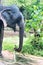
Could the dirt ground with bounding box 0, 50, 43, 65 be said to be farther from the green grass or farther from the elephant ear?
the elephant ear

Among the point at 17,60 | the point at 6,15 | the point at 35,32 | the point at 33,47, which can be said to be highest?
the point at 6,15

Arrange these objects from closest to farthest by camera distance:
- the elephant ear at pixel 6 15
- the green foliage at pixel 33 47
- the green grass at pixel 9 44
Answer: the elephant ear at pixel 6 15, the green foliage at pixel 33 47, the green grass at pixel 9 44

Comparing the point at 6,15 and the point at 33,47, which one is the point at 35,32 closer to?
the point at 33,47

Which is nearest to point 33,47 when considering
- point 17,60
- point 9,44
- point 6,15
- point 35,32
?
point 35,32

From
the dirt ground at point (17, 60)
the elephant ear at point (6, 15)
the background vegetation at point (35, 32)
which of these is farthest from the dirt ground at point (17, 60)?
the elephant ear at point (6, 15)

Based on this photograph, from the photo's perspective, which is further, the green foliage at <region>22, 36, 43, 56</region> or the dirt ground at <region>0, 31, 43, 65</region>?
the green foliage at <region>22, 36, 43, 56</region>

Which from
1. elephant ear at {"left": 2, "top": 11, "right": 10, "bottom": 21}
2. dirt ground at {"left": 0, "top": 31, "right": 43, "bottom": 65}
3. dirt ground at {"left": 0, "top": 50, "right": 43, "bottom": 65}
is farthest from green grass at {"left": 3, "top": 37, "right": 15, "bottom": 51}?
elephant ear at {"left": 2, "top": 11, "right": 10, "bottom": 21}

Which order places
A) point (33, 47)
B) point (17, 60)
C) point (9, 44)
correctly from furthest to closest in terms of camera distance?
point (9, 44) < point (33, 47) < point (17, 60)

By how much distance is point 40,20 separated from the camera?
811cm

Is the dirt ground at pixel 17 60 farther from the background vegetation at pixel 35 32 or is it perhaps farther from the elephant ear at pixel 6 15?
the elephant ear at pixel 6 15

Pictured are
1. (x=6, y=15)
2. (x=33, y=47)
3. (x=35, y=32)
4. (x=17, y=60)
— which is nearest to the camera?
(x=6, y=15)

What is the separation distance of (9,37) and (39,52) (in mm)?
1879

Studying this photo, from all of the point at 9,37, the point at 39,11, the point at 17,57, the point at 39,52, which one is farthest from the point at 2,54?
the point at 9,37

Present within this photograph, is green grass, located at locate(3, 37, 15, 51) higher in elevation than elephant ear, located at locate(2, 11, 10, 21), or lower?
lower
